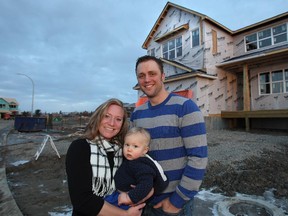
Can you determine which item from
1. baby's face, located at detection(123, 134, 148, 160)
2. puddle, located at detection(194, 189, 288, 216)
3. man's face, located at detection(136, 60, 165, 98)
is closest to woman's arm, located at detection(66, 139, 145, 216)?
baby's face, located at detection(123, 134, 148, 160)


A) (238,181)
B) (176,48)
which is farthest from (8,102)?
(238,181)

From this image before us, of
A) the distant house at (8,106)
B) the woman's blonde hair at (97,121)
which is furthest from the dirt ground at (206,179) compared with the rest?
Result: the distant house at (8,106)

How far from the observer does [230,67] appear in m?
16.3

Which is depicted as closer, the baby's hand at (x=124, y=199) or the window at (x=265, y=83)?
the baby's hand at (x=124, y=199)

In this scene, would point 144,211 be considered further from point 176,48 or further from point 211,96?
point 176,48

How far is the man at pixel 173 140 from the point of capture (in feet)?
5.53

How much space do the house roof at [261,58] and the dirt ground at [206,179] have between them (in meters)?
8.02

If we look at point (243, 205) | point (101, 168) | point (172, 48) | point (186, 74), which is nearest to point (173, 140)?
point (101, 168)

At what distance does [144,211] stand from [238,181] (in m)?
3.67

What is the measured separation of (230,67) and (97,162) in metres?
16.8

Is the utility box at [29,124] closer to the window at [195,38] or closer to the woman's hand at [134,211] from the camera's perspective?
the window at [195,38]

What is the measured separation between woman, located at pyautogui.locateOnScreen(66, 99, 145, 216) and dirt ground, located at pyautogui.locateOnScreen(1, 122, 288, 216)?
267 cm

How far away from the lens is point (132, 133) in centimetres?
181

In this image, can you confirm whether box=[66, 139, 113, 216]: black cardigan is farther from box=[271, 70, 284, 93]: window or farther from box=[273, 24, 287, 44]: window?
box=[273, 24, 287, 44]: window
